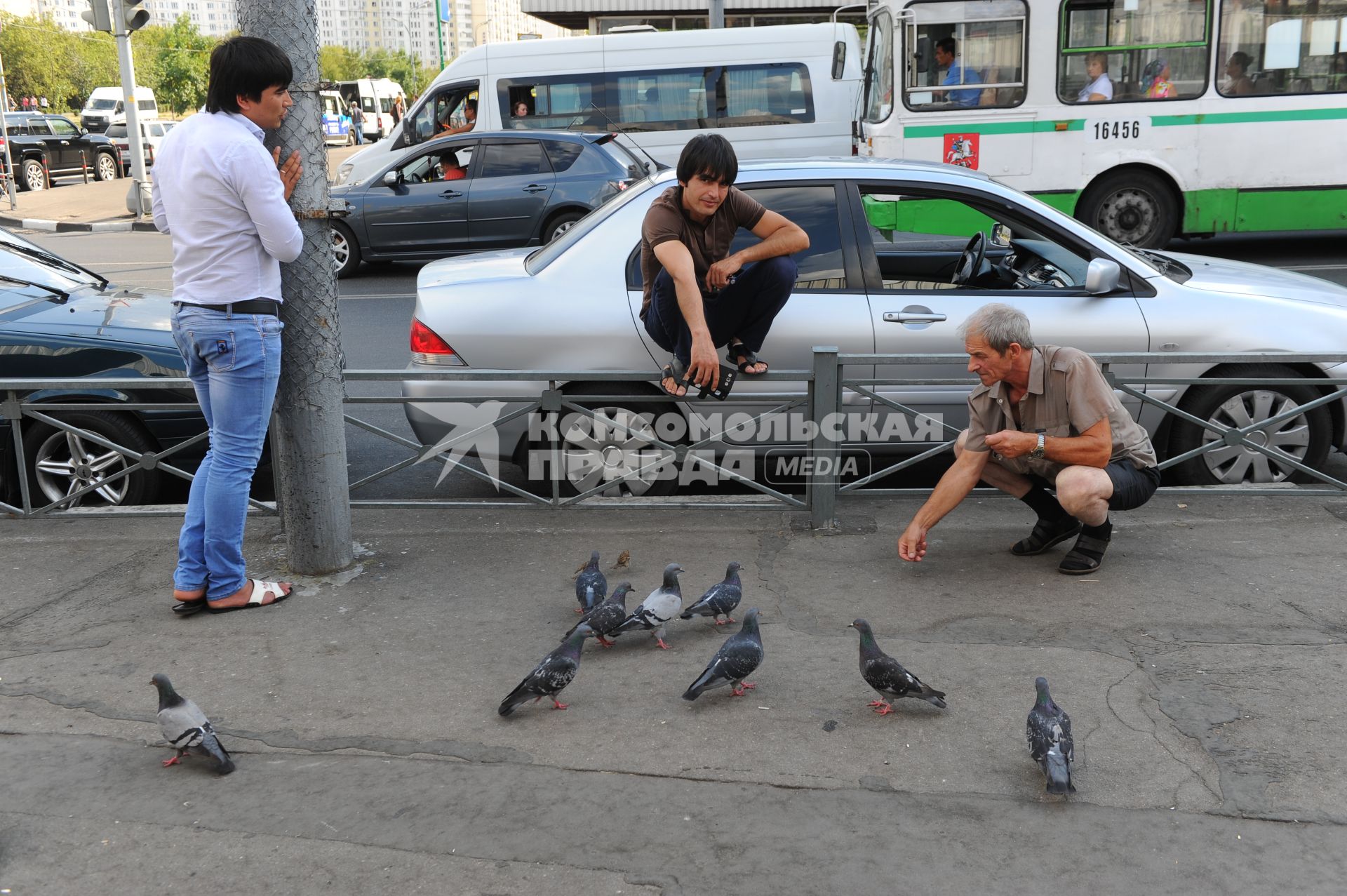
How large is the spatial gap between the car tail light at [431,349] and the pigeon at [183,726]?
2.49 metres

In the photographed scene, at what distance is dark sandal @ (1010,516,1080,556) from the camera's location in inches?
195

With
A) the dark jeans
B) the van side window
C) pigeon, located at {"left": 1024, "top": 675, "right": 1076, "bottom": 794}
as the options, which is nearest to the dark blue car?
the van side window

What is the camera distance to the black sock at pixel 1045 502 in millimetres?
4961

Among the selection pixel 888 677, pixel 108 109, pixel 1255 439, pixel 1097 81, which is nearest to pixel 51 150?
pixel 108 109

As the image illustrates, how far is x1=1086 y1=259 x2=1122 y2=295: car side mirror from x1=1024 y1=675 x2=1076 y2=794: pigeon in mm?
2554

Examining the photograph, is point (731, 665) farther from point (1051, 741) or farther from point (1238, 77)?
point (1238, 77)

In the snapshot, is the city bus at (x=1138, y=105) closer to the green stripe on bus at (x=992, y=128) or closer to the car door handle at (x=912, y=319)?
the green stripe on bus at (x=992, y=128)

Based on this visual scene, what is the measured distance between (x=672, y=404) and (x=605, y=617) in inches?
65.0

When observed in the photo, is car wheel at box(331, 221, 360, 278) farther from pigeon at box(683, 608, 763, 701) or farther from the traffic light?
pigeon at box(683, 608, 763, 701)

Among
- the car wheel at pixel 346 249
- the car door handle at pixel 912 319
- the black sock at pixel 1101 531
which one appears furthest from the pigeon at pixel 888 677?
the car wheel at pixel 346 249

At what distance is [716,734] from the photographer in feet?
11.9

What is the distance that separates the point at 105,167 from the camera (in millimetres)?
31578

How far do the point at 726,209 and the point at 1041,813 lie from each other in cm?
282

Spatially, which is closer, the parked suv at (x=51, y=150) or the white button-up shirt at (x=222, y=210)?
the white button-up shirt at (x=222, y=210)
